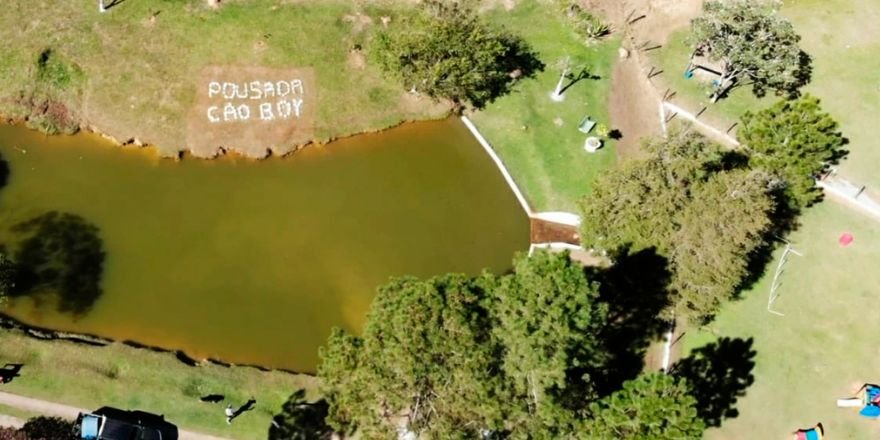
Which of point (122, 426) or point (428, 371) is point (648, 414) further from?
point (122, 426)

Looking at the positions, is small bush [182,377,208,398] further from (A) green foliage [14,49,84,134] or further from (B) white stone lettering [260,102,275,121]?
(A) green foliage [14,49,84,134]

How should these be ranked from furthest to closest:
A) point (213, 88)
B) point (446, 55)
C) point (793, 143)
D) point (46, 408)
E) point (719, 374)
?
point (213, 88) < point (446, 55) < point (793, 143) < point (719, 374) < point (46, 408)

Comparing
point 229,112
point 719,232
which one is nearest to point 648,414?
point 719,232

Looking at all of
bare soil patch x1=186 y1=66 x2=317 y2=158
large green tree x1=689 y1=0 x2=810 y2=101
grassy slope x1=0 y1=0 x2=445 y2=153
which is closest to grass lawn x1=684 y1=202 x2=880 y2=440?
large green tree x1=689 y1=0 x2=810 y2=101

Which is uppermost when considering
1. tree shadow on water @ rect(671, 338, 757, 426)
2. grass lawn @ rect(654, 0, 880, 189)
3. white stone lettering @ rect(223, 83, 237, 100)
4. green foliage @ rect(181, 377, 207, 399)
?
white stone lettering @ rect(223, 83, 237, 100)

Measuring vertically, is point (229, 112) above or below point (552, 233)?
above

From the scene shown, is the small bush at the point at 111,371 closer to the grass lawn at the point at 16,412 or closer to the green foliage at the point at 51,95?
the grass lawn at the point at 16,412

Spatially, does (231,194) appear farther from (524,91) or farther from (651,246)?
(651,246)

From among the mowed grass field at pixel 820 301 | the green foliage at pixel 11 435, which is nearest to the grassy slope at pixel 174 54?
the green foliage at pixel 11 435
